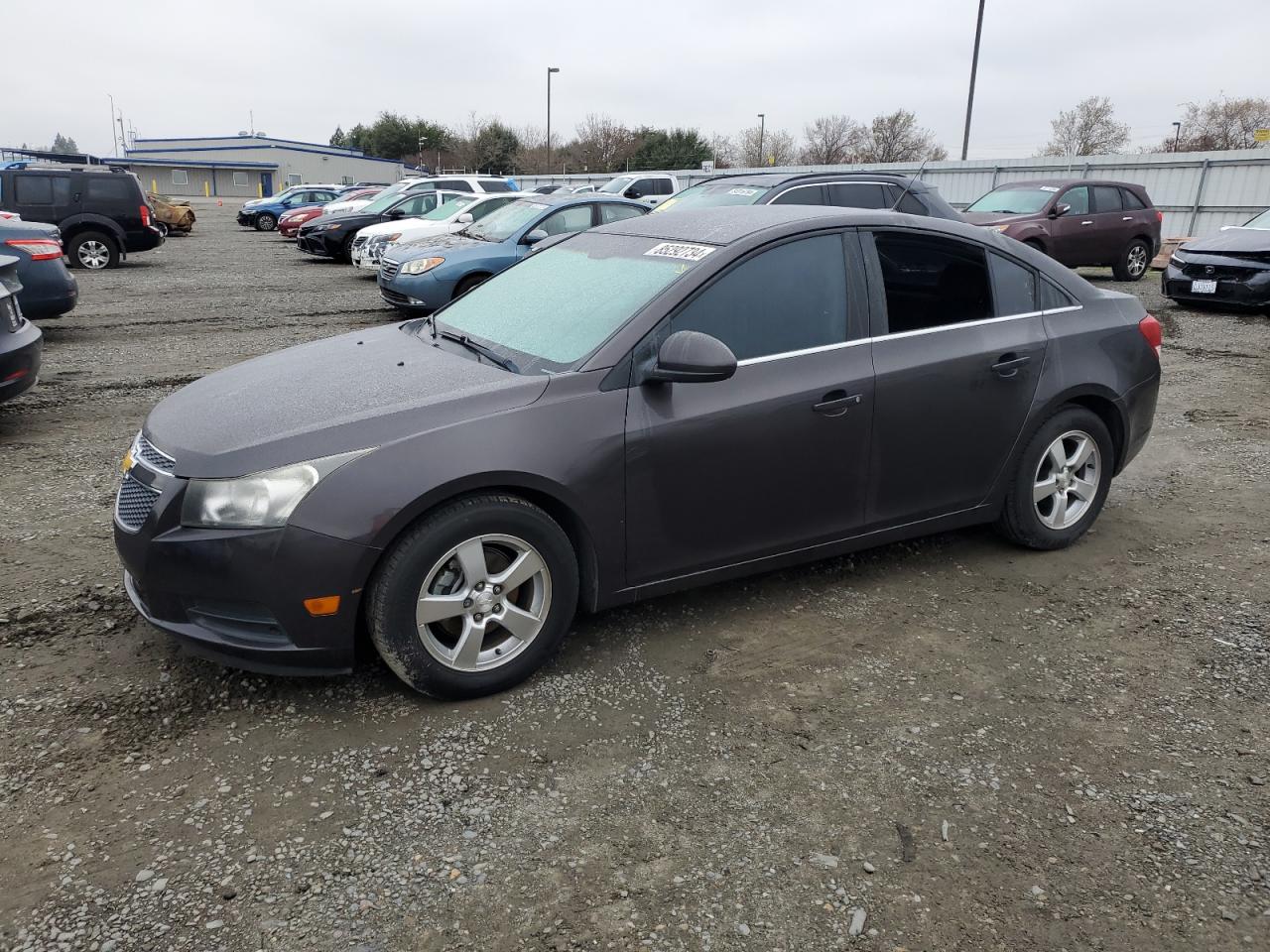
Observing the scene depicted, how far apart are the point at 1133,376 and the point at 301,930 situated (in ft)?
14.2

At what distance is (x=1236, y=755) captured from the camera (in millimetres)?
3064

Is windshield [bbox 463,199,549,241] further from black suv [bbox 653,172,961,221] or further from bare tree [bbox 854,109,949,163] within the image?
bare tree [bbox 854,109,949,163]

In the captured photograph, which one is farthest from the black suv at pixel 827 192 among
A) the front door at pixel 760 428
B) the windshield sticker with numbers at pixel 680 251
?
the front door at pixel 760 428

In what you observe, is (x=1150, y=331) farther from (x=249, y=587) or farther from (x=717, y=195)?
(x=717, y=195)

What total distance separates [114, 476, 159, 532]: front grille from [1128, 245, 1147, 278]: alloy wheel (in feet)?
56.8

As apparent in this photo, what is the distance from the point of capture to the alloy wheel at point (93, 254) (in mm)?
18234

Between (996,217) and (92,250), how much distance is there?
1670cm

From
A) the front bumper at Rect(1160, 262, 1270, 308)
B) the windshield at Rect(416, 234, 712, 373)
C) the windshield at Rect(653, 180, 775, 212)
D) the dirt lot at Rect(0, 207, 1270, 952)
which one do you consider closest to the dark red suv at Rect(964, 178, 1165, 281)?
the front bumper at Rect(1160, 262, 1270, 308)

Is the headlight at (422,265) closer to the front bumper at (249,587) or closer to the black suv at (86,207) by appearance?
the front bumper at (249,587)

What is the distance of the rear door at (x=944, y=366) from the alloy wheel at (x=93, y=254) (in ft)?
61.1

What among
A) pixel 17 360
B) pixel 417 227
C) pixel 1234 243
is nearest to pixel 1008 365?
pixel 17 360

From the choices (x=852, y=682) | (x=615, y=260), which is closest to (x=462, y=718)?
(x=852, y=682)

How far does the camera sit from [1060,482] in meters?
4.59

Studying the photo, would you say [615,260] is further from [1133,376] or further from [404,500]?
[1133,376]
